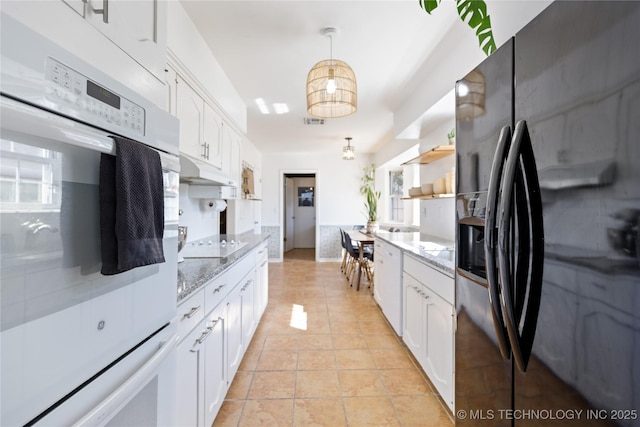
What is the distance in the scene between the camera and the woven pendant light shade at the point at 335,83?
2.21 metres

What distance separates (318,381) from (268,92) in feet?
9.39

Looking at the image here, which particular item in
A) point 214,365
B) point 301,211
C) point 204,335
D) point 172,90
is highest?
point 172,90

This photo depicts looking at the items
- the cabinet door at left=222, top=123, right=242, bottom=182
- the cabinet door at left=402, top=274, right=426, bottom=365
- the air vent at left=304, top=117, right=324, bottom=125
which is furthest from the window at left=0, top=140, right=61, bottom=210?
the air vent at left=304, top=117, right=324, bottom=125

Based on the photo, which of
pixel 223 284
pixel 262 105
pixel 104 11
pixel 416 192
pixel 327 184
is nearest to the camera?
pixel 104 11

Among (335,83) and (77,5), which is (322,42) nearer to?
(335,83)

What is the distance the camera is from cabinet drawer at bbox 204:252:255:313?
151 centimetres

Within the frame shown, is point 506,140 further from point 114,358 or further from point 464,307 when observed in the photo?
point 114,358

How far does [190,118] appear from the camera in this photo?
205 centimetres

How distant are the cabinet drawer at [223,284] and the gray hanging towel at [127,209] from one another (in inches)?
32.4

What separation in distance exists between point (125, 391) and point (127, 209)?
15.7 inches

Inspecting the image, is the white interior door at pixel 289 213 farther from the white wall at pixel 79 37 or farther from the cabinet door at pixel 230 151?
the white wall at pixel 79 37

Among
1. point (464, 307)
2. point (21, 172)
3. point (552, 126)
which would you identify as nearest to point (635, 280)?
point (552, 126)

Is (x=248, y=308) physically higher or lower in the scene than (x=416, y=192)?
lower

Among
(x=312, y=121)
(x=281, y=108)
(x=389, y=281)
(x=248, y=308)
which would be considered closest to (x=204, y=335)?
(x=248, y=308)
